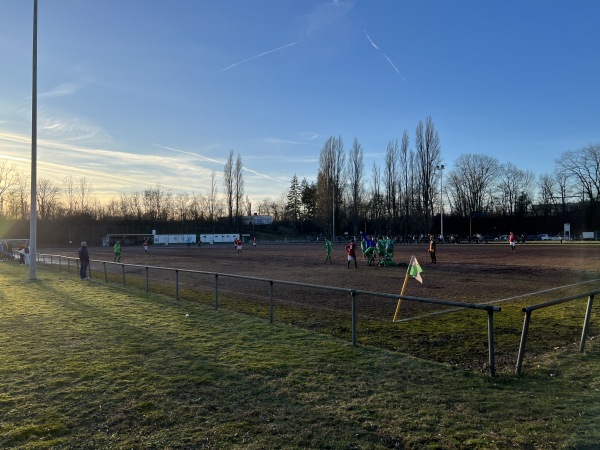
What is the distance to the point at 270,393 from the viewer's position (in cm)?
515

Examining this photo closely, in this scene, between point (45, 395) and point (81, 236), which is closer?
point (45, 395)

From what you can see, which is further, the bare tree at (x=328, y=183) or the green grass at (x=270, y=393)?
the bare tree at (x=328, y=183)

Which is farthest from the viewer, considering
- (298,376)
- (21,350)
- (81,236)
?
(81,236)

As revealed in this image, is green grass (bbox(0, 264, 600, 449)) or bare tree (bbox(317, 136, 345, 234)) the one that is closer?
green grass (bbox(0, 264, 600, 449))

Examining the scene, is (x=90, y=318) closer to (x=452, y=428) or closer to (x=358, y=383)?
(x=358, y=383)

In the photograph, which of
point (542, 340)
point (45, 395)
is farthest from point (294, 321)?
point (45, 395)

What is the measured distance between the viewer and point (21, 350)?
7168 mm

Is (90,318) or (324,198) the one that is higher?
(324,198)

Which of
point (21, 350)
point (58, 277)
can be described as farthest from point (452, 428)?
point (58, 277)

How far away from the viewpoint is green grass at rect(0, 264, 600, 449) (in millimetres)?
4016

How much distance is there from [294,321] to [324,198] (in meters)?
83.3

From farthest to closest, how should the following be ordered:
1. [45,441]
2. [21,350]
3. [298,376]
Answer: [21,350] < [298,376] < [45,441]

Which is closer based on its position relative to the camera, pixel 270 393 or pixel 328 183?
pixel 270 393

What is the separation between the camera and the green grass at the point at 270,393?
4.02 m
